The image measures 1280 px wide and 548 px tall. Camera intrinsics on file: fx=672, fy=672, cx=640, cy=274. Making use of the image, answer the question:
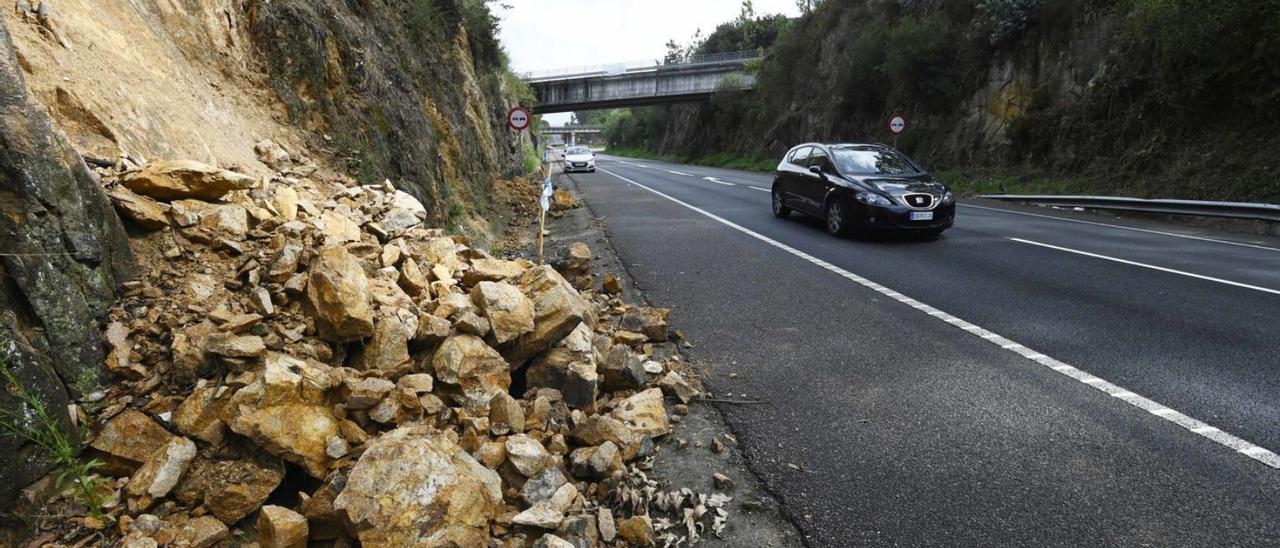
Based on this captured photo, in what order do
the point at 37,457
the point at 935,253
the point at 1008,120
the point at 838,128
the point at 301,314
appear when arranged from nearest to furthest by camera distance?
the point at 37,457
the point at 301,314
the point at 935,253
the point at 1008,120
the point at 838,128

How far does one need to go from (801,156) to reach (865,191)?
279cm

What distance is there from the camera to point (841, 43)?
37656 millimetres

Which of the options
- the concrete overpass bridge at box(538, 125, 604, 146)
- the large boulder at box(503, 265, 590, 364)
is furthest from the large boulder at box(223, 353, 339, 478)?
the concrete overpass bridge at box(538, 125, 604, 146)

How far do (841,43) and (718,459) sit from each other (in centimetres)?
3830

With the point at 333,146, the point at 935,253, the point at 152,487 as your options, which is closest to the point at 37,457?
the point at 152,487

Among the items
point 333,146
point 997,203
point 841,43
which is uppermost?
point 841,43

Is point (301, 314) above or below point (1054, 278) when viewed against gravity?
above

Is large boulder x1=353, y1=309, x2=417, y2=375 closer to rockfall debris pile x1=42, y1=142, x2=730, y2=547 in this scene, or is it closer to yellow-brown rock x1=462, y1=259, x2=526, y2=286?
rockfall debris pile x1=42, y1=142, x2=730, y2=547

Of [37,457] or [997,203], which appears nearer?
[37,457]

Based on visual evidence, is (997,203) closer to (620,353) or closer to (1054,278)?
(1054,278)

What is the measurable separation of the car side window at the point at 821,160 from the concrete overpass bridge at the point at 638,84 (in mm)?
40283

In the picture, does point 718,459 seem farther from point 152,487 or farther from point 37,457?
point 37,457

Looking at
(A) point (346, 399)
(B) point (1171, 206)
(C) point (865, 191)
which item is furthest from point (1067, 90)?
(A) point (346, 399)

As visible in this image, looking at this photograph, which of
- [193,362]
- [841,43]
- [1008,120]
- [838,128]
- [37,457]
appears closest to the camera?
[37,457]
